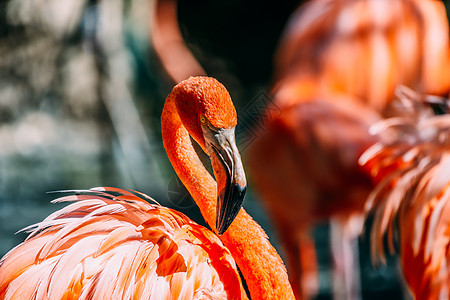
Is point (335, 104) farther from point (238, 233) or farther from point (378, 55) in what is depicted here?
point (238, 233)

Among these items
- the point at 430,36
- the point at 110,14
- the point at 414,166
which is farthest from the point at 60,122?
the point at 414,166

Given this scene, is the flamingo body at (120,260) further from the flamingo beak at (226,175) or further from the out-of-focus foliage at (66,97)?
the out-of-focus foliage at (66,97)

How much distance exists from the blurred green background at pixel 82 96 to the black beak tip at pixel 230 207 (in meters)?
2.79

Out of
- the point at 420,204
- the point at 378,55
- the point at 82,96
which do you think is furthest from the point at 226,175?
the point at 82,96

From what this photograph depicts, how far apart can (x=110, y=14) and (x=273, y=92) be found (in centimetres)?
204

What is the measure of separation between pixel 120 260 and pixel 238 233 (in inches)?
9.6

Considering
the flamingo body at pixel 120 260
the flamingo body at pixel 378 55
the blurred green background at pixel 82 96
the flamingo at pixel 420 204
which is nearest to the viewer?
the flamingo body at pixel 120 260

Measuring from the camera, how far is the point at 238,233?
1075 millimetres

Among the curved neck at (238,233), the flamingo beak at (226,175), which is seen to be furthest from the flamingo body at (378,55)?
the flamingo beak at (226,175)

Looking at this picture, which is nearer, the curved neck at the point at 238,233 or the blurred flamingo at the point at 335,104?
the curved neck at the point at 238,233

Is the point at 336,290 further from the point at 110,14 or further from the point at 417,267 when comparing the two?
the point at 110,14

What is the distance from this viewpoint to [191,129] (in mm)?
1073

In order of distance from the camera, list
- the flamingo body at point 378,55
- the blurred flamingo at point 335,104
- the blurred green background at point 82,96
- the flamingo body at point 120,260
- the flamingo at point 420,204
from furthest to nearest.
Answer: the blurred green background at point 82,96 < the flamingo body at point 378,55 < the blurred flamingo at point 335,104 < the flamingo at point 420,204 < the flamingo body at point 120,260

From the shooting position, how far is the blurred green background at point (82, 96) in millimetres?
3936
